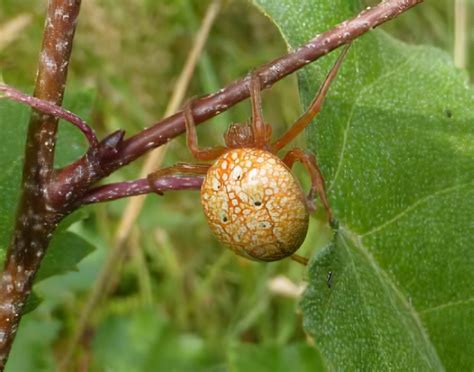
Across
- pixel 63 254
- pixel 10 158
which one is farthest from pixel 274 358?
pixel 10 158

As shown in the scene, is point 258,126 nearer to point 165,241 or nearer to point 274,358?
point 274,358

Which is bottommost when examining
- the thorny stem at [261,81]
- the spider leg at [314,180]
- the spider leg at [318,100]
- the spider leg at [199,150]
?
the spider leg at [314,180]

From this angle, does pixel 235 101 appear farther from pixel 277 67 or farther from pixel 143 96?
pixel 143 96

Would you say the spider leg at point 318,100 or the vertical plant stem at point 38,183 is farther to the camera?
the spider leg at point 318,100

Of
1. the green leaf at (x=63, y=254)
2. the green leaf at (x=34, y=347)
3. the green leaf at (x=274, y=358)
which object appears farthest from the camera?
the green leaf at (x=34, y=347)

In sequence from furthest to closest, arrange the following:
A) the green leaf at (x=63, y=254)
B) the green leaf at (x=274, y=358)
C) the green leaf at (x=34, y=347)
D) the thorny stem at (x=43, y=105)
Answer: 1. the green leaf at (x=34, y=347)
2. the green leaf at (x=274, y=358)
3. the green leaf at (x=63, y=254)
4. the thorny stem at (x=43, y=105)

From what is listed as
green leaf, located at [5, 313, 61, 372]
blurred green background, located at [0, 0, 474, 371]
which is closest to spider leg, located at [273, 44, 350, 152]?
blurred green background, located at [0, 0, 474, 371]

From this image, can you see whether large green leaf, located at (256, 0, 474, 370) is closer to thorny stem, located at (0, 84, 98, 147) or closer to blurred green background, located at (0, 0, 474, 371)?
thorny stem, located at (0, 84, 98, 147)

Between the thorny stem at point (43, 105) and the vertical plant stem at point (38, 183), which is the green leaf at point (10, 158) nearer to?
the vertical plant stem at point (38, 183)

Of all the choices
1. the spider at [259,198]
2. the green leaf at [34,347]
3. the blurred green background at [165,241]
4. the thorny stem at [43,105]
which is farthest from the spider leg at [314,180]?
the green leaf at [34,347]
